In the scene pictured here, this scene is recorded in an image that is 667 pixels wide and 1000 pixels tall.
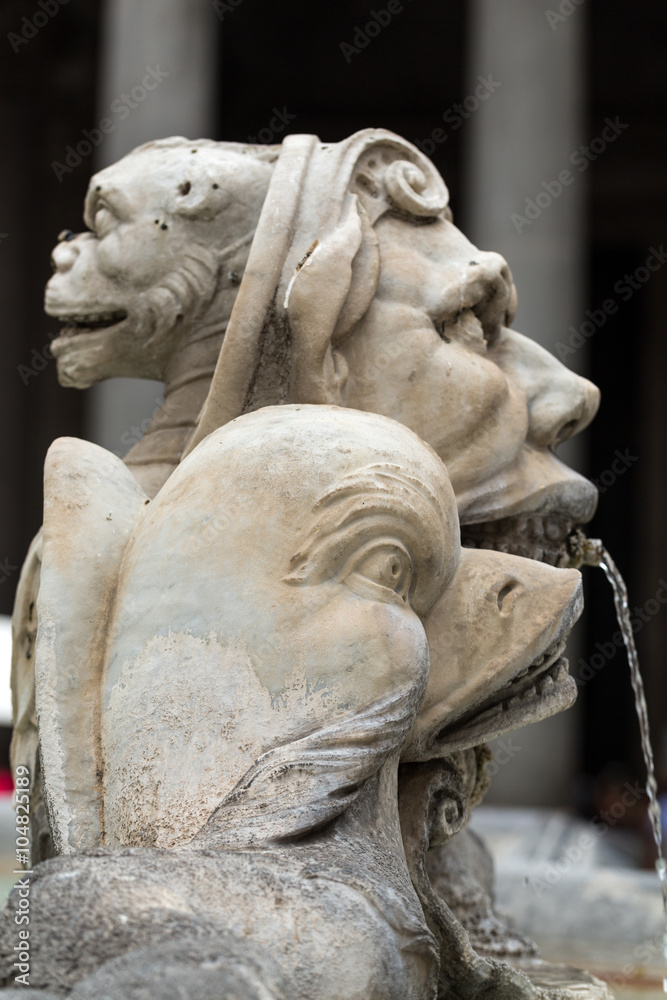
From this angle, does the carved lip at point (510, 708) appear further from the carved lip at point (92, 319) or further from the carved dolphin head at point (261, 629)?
the carved lip at point (92, 319)

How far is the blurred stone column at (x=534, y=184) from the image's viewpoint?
25.4ft

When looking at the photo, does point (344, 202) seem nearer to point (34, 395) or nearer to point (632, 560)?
point (34, 395)

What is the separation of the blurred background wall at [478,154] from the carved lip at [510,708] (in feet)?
17.3

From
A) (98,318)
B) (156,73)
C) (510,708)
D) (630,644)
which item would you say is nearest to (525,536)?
(630,644)

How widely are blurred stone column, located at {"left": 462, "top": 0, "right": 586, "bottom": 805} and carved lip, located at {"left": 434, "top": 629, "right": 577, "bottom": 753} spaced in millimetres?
5431

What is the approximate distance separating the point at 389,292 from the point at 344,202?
20 cm

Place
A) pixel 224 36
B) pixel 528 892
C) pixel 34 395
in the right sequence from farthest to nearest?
1. pixel 34 395
2. pixel 224 36
3. pixel 528 892

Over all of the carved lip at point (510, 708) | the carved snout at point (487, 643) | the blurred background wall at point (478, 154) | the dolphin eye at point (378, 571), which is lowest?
the blurred background wall at point (478, 154)

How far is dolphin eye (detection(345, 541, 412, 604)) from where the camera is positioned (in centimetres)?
211

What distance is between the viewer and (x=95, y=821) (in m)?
2.18

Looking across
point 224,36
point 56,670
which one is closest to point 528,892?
point 56,670

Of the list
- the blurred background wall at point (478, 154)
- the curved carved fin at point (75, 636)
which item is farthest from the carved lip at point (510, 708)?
the blurred background wall at point (478, 154)

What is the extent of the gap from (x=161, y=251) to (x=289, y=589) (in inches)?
38.1

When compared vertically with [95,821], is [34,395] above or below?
below
